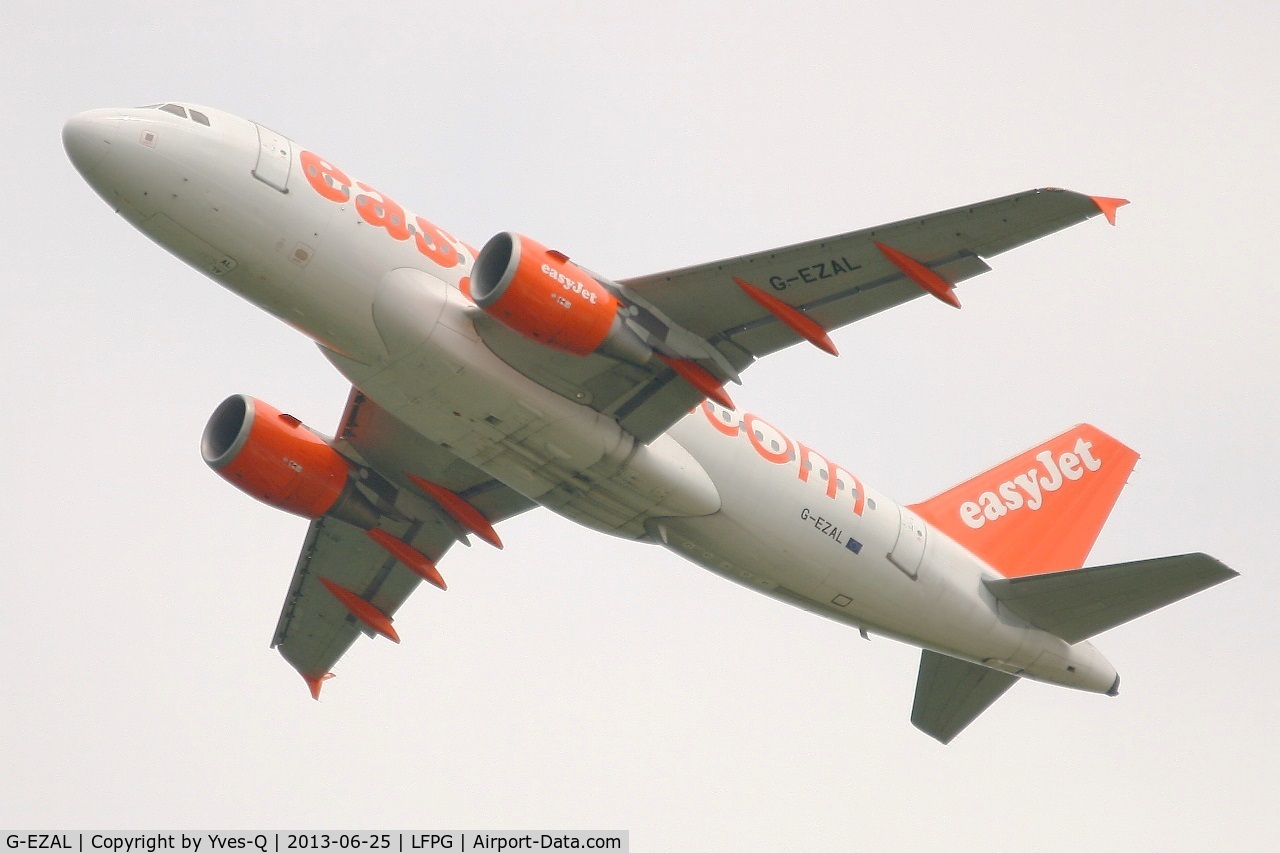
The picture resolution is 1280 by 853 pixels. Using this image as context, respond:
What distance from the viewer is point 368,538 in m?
34.8

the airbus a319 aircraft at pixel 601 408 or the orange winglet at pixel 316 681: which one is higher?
the airbus a319 aircraft at pixel 601 408

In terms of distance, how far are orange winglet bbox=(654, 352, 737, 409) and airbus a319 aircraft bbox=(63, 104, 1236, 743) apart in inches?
2.1

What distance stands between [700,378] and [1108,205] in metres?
7.89

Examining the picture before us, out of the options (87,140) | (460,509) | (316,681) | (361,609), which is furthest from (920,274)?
(316,681)

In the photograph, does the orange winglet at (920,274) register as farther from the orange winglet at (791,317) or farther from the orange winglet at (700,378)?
the orange winglet at (700,378)

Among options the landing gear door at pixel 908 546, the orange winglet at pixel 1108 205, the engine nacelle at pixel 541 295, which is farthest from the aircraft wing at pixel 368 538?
the orange winglet at pixel 1108 205

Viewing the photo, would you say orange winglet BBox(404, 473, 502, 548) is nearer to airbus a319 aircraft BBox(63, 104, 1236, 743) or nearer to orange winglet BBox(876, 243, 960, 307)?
airbus a319 aircraft BBox(63, 104, 1236, 743)

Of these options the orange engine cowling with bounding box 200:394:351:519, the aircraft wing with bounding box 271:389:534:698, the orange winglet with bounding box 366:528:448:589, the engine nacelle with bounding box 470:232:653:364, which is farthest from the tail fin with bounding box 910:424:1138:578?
the orange engine cowling with bounding box 200:394:351:519

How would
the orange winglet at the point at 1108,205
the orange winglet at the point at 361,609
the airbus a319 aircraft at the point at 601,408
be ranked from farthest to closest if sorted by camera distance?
the orange winglet at the point at 361,609 < the airbus a319 aircraft at the point at 601,408 < the orange winglet at the point at 1108,205

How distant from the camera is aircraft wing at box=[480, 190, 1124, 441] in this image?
25484 mm

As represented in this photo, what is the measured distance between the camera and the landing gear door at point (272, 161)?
26.5 m

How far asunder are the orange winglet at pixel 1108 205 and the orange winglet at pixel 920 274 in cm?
318

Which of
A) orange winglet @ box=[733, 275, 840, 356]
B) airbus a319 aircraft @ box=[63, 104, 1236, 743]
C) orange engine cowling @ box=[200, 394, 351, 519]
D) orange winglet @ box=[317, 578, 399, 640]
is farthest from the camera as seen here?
orange winglet @ box=[317, 578, 399, 640]

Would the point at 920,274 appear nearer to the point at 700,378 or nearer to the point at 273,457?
the point at 700,378
